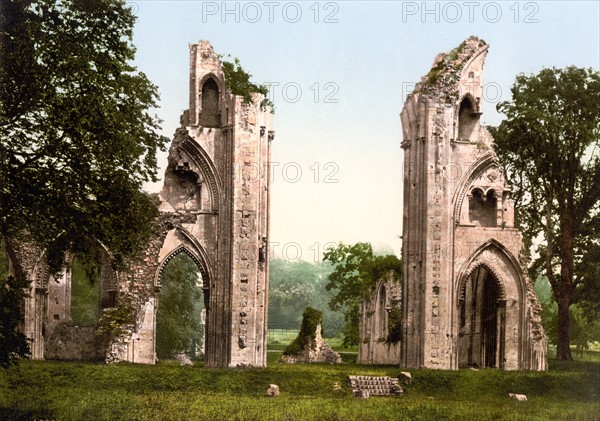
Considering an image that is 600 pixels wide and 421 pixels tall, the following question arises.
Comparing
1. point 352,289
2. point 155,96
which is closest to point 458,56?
A: point 155,96

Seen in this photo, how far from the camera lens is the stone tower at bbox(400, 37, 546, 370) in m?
30.7

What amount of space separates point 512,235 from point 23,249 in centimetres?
1461

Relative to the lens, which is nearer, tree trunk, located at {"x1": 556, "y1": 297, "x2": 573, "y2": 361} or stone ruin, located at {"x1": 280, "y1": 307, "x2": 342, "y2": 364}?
tree trunk, located at {"x1": 556, "y1": 297, "x2": 573, "y2": 361}

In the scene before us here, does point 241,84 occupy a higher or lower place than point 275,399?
higher

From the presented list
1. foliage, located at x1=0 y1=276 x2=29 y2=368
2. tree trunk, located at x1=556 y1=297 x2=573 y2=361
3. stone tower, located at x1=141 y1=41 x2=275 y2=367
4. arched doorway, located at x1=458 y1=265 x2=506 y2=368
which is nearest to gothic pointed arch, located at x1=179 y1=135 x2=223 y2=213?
stone tower, located at x1=141 y1=41 x2=275 y2=367

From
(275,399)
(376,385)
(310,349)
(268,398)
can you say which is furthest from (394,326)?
(275,399)

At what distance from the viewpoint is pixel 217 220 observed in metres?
31.8

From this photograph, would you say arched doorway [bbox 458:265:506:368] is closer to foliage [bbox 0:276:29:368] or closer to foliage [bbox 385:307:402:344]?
foliage [bbox 385:307:402:344]

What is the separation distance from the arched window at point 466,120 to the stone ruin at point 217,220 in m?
5.56

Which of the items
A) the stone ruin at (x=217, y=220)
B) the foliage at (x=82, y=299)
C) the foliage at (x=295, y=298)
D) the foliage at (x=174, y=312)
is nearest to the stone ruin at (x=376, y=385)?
the stone ruin at (x=217, y=220)

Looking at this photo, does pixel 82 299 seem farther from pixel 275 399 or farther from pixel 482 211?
pixel 275 399

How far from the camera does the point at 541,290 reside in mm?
77938

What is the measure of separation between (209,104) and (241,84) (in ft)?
4.33

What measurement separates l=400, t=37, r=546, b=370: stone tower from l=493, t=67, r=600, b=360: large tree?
187cm
